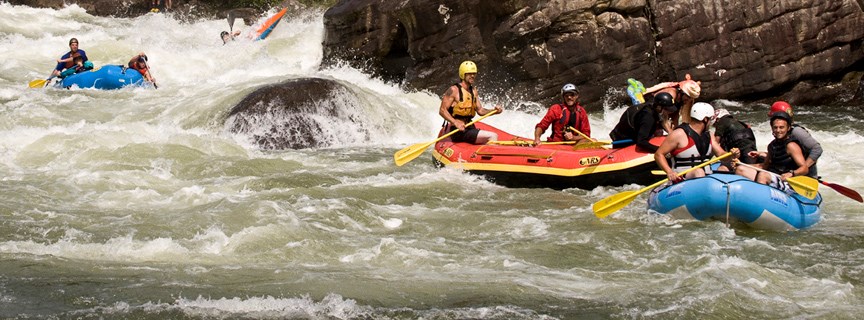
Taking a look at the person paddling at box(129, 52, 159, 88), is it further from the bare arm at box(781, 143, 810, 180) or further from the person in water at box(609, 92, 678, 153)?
the bare arm at box(781, 143, 810, 180)

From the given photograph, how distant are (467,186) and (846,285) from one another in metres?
4.09

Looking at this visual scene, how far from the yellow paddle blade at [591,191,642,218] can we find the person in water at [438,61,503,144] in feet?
8.56

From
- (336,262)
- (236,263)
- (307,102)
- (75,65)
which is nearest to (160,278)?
(236,263)

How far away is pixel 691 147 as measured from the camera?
7.53 metres

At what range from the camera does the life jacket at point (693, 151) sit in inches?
295

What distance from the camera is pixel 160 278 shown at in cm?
570

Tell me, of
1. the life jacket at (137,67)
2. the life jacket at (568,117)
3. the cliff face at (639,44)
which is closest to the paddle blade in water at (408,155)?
the life jacket at (568,117)

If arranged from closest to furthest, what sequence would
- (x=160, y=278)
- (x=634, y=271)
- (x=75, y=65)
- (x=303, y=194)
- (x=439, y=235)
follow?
(x=160, y=278), (x=634, y=271), (x=439, y=235), (x=303, y=194), (x=75, y=65)

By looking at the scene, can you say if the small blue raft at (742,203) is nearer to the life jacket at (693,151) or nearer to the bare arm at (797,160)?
the bare arm at (797,160)

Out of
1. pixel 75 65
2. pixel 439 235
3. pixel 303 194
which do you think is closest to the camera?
pixel 439 235

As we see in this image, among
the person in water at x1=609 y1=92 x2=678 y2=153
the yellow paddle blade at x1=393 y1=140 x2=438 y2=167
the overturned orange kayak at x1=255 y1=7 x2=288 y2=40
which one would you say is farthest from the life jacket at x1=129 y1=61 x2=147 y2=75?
the person in water at x1=609 y1=92 x2=678 y2=153

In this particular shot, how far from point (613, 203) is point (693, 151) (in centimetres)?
72

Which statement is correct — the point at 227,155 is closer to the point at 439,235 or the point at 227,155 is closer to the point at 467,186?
the point at 467,186

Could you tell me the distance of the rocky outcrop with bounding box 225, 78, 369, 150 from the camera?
39.8 ft
